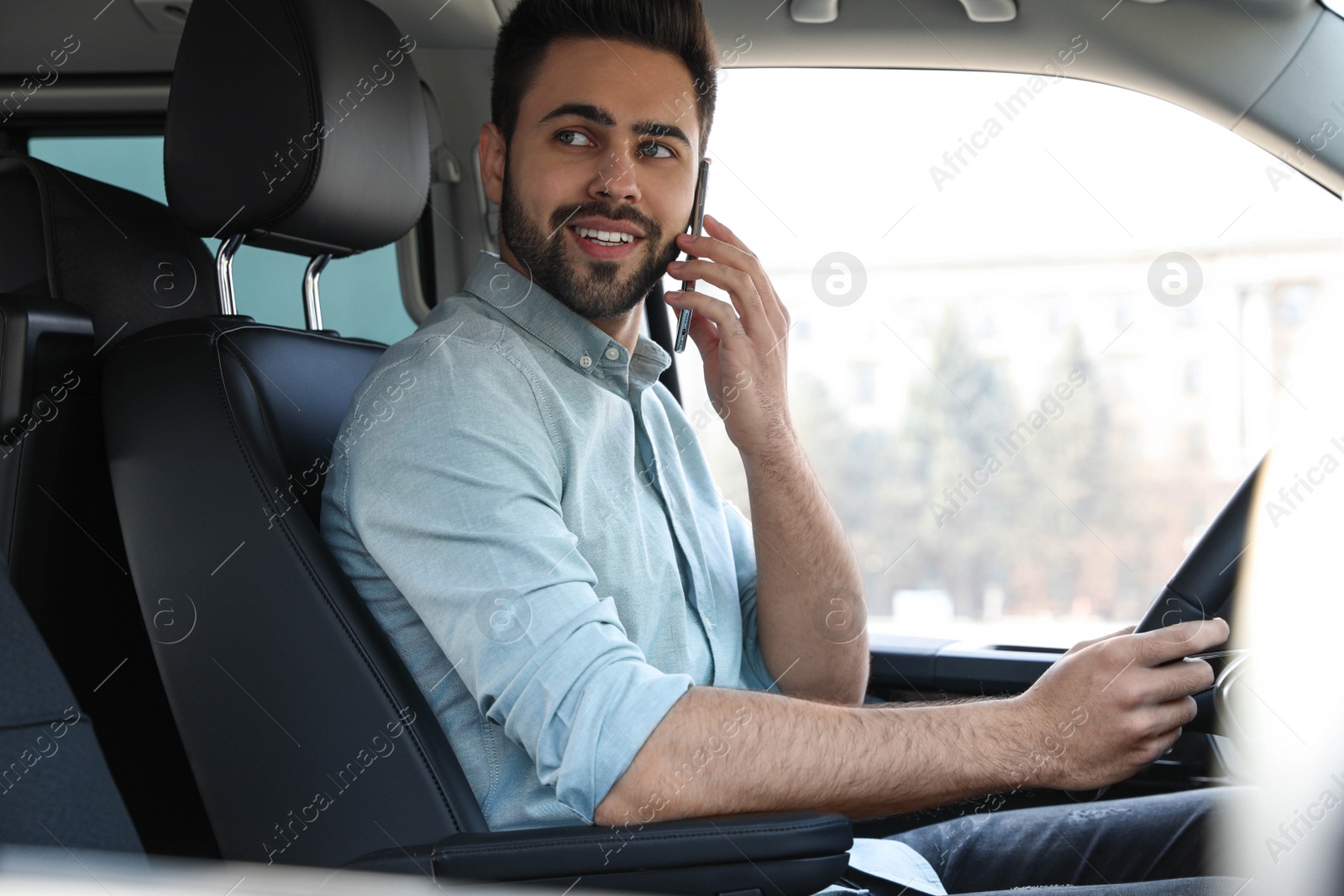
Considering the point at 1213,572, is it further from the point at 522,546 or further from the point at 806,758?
the point at 522,546

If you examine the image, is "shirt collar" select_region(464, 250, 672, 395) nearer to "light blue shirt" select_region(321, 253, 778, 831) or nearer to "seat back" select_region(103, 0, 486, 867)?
"light blue shirt" select_region(321, 253, 778, 831)

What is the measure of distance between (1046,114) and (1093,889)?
3.96ft

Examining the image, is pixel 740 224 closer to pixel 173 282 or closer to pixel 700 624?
pixel 700 624

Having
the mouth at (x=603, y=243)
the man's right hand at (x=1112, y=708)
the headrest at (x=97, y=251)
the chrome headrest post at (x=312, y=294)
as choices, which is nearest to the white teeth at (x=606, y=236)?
the mouth at (x=603, y=243)

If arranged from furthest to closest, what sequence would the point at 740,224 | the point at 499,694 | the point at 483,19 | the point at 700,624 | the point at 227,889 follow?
the point at 483,19, the point at 740,224, the point at 700,624, the point at 499,694, the point at 227,889

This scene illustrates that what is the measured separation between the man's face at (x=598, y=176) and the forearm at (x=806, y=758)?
0.55 metres

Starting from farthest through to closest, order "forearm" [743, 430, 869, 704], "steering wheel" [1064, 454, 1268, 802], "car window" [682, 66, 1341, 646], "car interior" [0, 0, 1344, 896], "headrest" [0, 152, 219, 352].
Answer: "car window" [682, 66, 1341, 646]
"forearm" [743, 430, 869, 704]
"headrest" [0, 152, 219, 352]
"steering wheel" [1064, 454, 1268, 802]
"car interior" [0, 0, 1344, 896]

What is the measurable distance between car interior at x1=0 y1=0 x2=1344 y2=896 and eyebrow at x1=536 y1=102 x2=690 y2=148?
0.18 metres

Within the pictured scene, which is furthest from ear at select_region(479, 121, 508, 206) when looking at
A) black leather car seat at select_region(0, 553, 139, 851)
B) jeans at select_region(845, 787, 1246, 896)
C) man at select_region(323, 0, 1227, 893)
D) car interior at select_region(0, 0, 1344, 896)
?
jeans at select_region(845, 787, 1246, 896)

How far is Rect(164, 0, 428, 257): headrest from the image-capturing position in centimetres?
117

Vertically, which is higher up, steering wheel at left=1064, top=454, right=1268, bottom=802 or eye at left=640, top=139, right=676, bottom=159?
eye at left=640, top=139, right=676, bottom=159

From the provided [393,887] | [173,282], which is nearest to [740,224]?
[173,282]

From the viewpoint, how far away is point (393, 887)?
0.46 meters

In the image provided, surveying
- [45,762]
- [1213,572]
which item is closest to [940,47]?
[1213,572]
